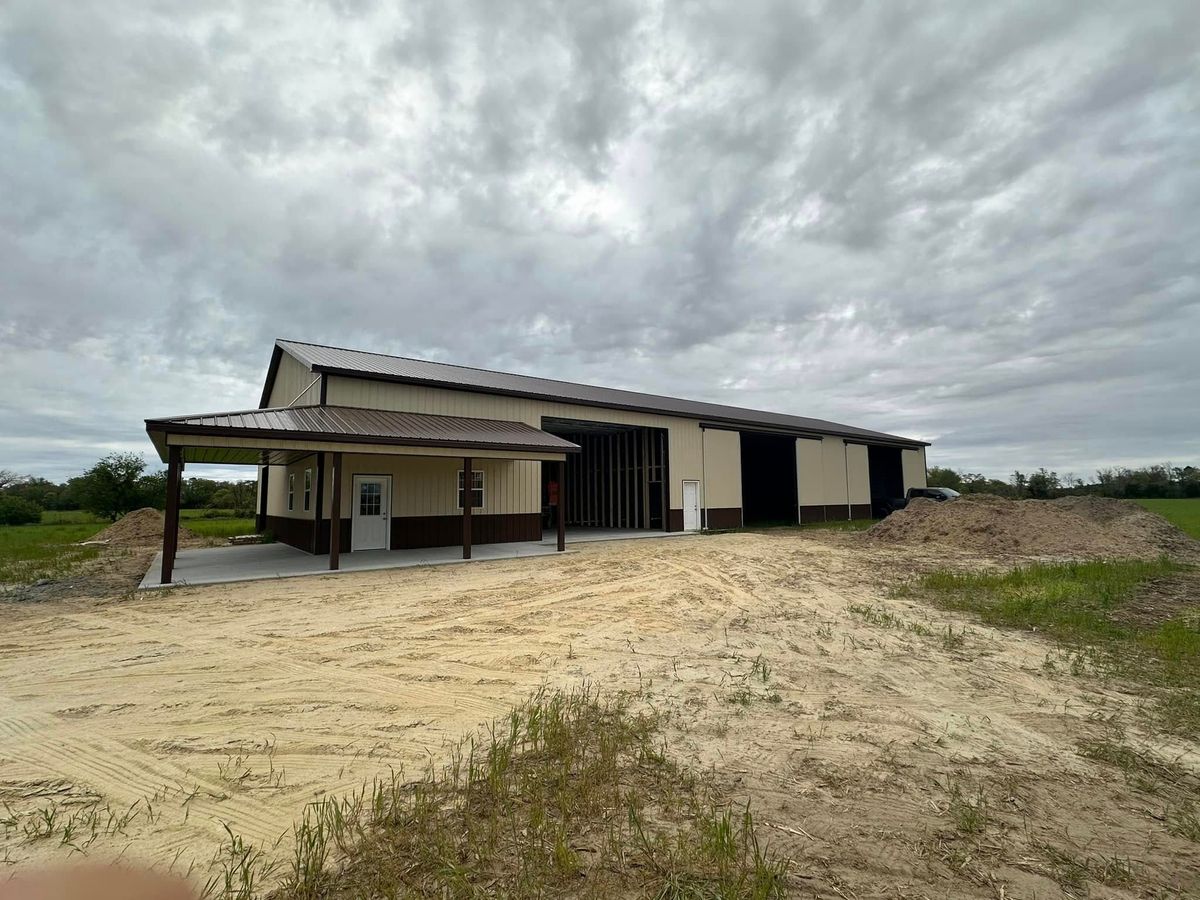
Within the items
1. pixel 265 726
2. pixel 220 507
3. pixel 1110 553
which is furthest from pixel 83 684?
pixel 220 507

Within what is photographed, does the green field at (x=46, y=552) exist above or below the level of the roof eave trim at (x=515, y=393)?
below

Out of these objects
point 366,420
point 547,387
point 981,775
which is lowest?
point 981,775

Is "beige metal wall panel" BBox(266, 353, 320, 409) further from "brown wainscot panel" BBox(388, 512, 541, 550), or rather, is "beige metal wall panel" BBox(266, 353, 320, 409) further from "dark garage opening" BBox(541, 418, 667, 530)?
"dark garage opening" BBox(541, 418, 667, 530)

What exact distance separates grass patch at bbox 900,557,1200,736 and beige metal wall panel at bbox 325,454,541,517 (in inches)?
446

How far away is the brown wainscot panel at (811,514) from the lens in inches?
1057

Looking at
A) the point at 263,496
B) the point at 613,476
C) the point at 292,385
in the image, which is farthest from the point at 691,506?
the point at 263,496

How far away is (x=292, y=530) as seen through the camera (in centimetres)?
1725

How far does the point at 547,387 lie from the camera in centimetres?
2277

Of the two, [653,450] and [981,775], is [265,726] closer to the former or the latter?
[981,775]

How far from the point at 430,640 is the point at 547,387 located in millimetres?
16643

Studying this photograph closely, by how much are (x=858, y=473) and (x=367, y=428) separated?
86.3 ft

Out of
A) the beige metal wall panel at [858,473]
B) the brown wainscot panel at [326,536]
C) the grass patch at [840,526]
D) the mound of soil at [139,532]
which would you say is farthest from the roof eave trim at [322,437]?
the beige metal wall panel at [858,473]

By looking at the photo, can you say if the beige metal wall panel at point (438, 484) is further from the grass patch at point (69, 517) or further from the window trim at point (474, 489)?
the grass patch at point (69, 517)

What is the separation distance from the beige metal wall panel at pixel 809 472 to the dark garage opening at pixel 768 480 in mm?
728
